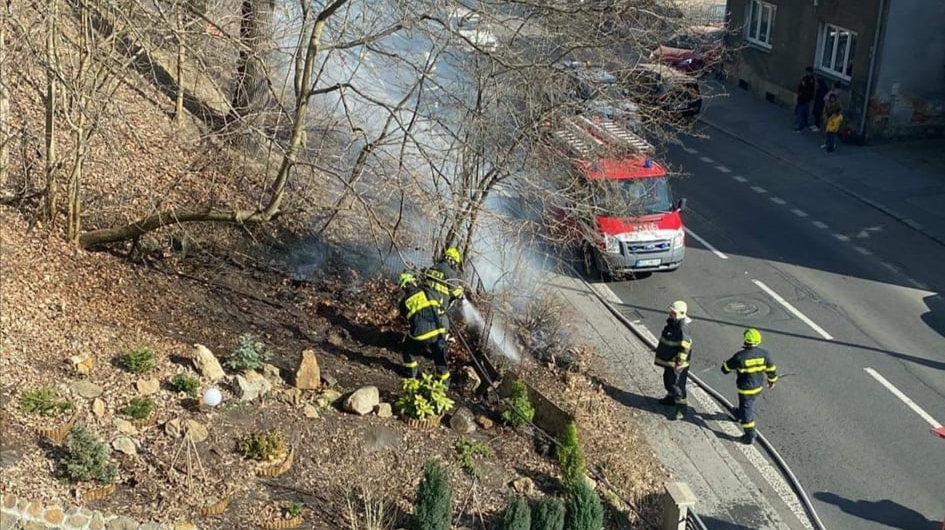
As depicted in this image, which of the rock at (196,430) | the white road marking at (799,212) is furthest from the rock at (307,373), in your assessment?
the white road marking at (799,212)

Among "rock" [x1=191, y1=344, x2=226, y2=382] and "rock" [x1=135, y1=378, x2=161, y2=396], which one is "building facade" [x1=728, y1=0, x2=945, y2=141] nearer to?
"rock" [x1=191, y1=344, x2=226, y2=382]

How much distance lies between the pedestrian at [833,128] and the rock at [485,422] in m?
14.8

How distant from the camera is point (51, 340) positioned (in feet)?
38.8

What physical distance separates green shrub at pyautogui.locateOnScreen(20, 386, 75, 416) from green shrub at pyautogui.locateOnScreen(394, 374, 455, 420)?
138 inches

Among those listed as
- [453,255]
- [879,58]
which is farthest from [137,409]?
[879,58]

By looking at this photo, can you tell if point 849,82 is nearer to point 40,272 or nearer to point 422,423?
point 422,423

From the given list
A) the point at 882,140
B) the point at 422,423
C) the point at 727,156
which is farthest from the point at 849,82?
the point at 422,423

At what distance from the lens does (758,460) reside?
1338 cm

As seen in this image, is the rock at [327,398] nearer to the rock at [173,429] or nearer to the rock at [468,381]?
the rock at [173,429]

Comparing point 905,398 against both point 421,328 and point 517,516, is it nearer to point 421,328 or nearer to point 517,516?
point 421,328

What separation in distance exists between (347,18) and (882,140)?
16350 mm

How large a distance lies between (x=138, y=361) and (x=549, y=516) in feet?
15.0

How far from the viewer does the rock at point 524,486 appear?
11633mm

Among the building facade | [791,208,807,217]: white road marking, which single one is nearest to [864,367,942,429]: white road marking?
[791,208,807,217]: white road marking
